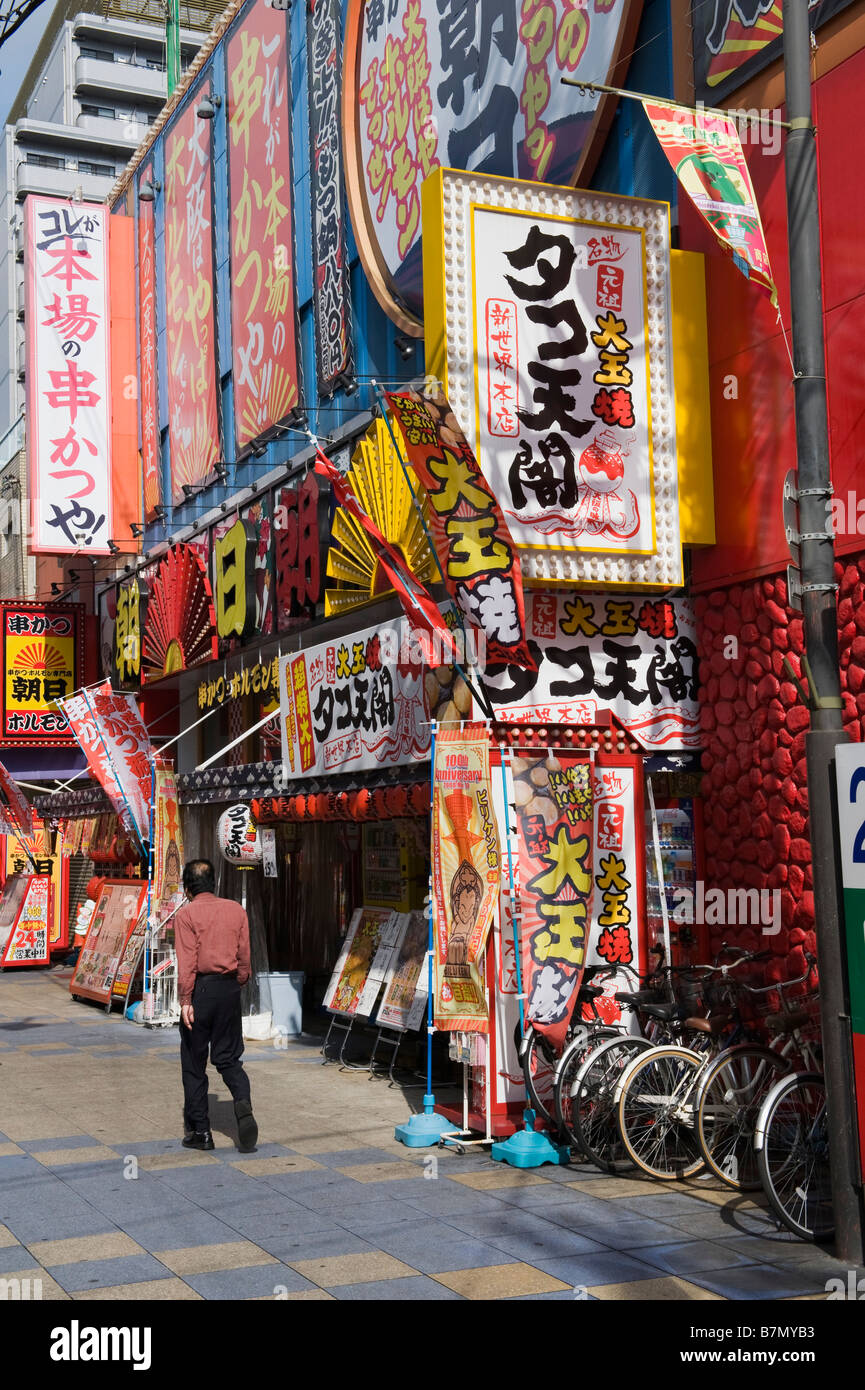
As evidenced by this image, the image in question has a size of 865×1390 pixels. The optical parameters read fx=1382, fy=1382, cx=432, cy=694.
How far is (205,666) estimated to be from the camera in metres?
21.3

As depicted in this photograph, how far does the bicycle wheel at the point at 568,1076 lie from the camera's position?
925 cm

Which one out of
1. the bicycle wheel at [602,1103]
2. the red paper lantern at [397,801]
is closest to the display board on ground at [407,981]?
the red paper lantern at [397,801]

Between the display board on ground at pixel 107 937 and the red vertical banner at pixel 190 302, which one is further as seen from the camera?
the red vertical banner at pixel 190 302

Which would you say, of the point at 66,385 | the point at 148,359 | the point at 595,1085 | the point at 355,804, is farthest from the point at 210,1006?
the point at 148,359

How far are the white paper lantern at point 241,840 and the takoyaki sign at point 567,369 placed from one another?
5995mm

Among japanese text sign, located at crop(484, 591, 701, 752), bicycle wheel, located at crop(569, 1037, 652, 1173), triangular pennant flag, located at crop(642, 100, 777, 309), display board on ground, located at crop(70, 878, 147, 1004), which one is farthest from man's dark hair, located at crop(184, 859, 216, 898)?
display board on ground, located at crop(70, 878, 147, 1004)

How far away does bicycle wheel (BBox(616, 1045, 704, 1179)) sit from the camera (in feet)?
29.1

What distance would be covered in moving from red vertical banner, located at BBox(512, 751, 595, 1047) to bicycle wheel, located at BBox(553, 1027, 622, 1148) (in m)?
0.22

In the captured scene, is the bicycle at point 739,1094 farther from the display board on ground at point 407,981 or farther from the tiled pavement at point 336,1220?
the display board on ground at point 407,981

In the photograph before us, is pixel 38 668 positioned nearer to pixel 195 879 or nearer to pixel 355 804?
pixel 355 804

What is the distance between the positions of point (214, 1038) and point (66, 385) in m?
16.1

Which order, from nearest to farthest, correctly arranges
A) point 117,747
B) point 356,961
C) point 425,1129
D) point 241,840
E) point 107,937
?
1. point 425,1129
2. point 356,961
3. point 241,840
4. point 117,747
5. point 107,937

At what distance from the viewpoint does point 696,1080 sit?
8.88m

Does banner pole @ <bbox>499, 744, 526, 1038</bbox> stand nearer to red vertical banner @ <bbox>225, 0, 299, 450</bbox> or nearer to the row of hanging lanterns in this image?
the row of hanging lanterns
